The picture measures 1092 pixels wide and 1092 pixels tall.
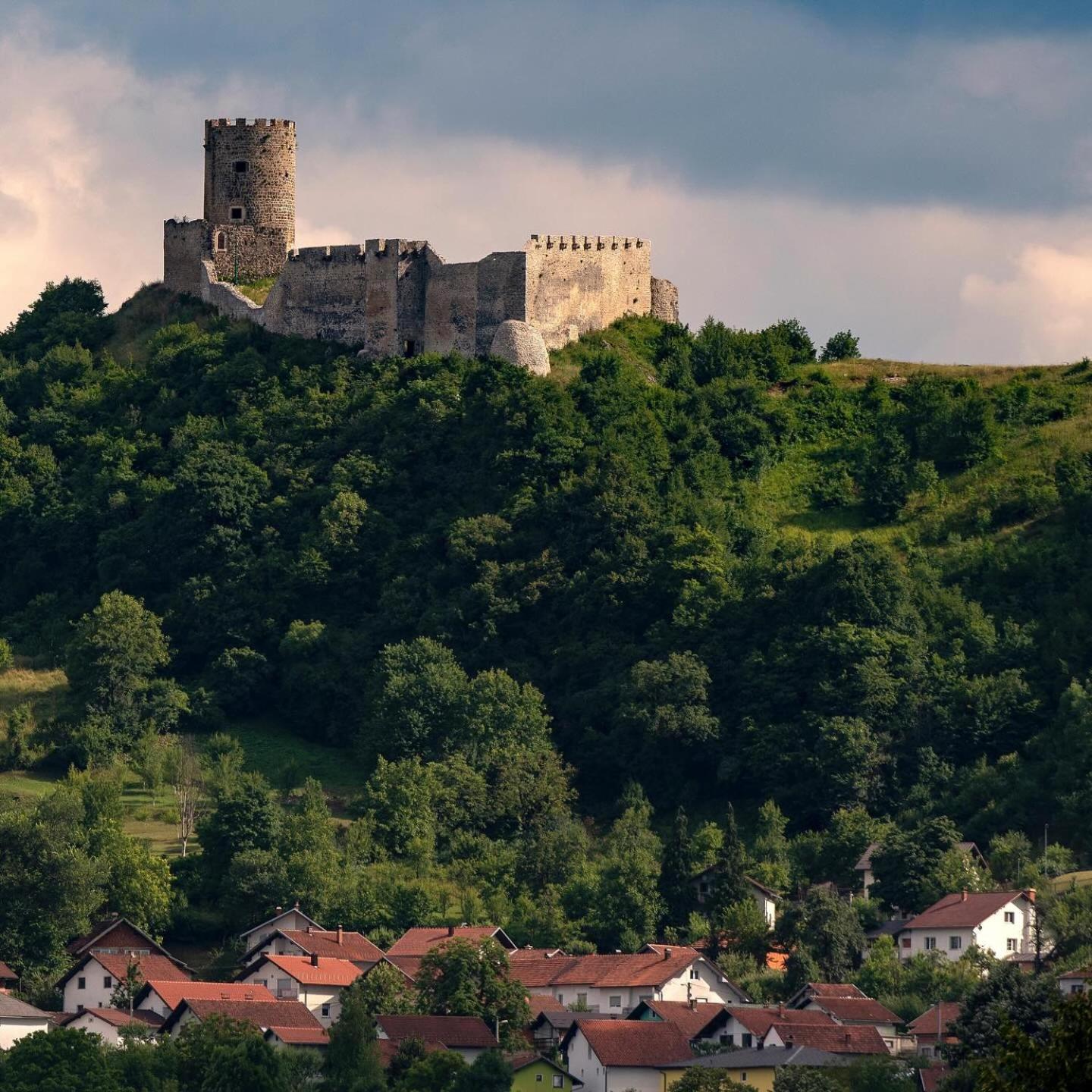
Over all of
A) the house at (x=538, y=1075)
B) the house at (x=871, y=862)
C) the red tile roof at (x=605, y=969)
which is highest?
the house at (x=871, y=862)

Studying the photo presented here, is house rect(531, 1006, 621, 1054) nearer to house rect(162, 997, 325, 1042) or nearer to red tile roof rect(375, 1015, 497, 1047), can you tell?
red tile roof rect(375, 1015, 497, 1047)

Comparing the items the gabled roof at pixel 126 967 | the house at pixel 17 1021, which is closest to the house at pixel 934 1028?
the gabled roof at pixel 126 967

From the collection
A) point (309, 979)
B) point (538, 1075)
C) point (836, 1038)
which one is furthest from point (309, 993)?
point (836, 1038)

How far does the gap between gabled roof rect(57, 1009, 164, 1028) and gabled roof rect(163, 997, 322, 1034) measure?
0.57 meters

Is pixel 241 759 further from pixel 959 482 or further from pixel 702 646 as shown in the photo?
pixel 959 482

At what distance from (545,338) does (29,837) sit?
24880 mm

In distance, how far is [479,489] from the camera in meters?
95.1

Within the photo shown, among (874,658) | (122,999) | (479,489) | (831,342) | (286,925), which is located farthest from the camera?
(831,342)

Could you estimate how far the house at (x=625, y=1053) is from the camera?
6831 cm

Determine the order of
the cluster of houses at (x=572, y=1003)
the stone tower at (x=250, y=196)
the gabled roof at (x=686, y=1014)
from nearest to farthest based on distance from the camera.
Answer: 1. the cluster of houses at (x=572, y=1003)
2. the gabled roof at (x=686, y=1014)
3. the stone tower at (x=250, y=196)

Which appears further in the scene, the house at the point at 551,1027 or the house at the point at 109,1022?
the house at the point at 551,1027

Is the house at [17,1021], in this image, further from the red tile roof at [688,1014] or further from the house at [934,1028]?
the house at [934,1028]

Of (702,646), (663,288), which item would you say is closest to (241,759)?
(702,646)

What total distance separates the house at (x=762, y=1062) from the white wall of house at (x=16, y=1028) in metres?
13.7
